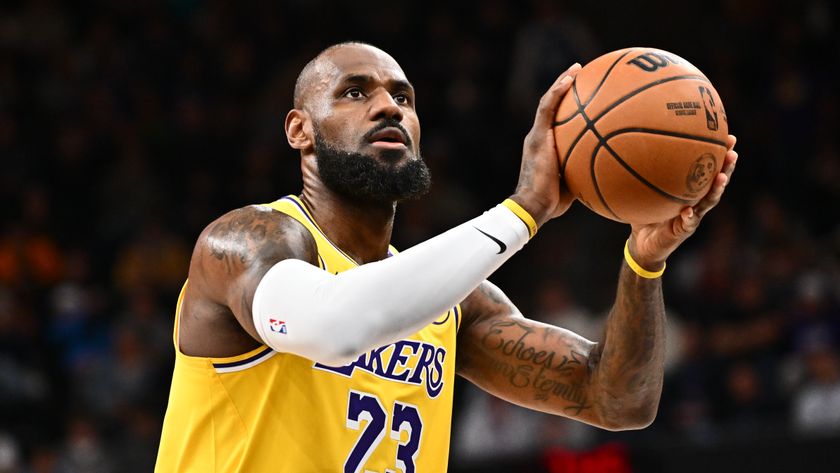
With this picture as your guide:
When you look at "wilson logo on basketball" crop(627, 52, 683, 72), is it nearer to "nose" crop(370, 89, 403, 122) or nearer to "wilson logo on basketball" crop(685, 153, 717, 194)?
"wilson logo on basketball" crop(685, 153, 717, 194)

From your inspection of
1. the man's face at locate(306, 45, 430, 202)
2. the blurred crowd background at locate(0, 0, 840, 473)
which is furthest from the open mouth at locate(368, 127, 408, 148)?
the blurred crowd background at locate(0, 0, 840, 473)

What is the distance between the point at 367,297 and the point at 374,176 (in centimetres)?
93

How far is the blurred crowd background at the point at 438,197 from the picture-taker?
8758 millimetres

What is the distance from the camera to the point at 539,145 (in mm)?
3477

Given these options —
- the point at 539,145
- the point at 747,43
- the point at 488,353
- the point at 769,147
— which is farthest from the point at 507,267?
the point at 539,145

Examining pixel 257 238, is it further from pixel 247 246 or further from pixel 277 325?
pixel 277 325

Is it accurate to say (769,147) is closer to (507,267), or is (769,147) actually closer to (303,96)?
(507,267)

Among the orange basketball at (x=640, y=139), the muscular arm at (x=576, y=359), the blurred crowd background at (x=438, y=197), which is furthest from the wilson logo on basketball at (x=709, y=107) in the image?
the blurred crowd background at (x=438, y=197)

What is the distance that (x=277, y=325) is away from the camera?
3.14 metres

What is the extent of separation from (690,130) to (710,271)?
6414 millimetres

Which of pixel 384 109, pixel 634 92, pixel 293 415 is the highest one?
pixel 634 92

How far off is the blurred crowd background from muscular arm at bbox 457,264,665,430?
3692mm

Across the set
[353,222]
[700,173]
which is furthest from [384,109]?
[700,173]

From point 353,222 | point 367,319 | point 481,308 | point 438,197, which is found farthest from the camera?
point 438,197
